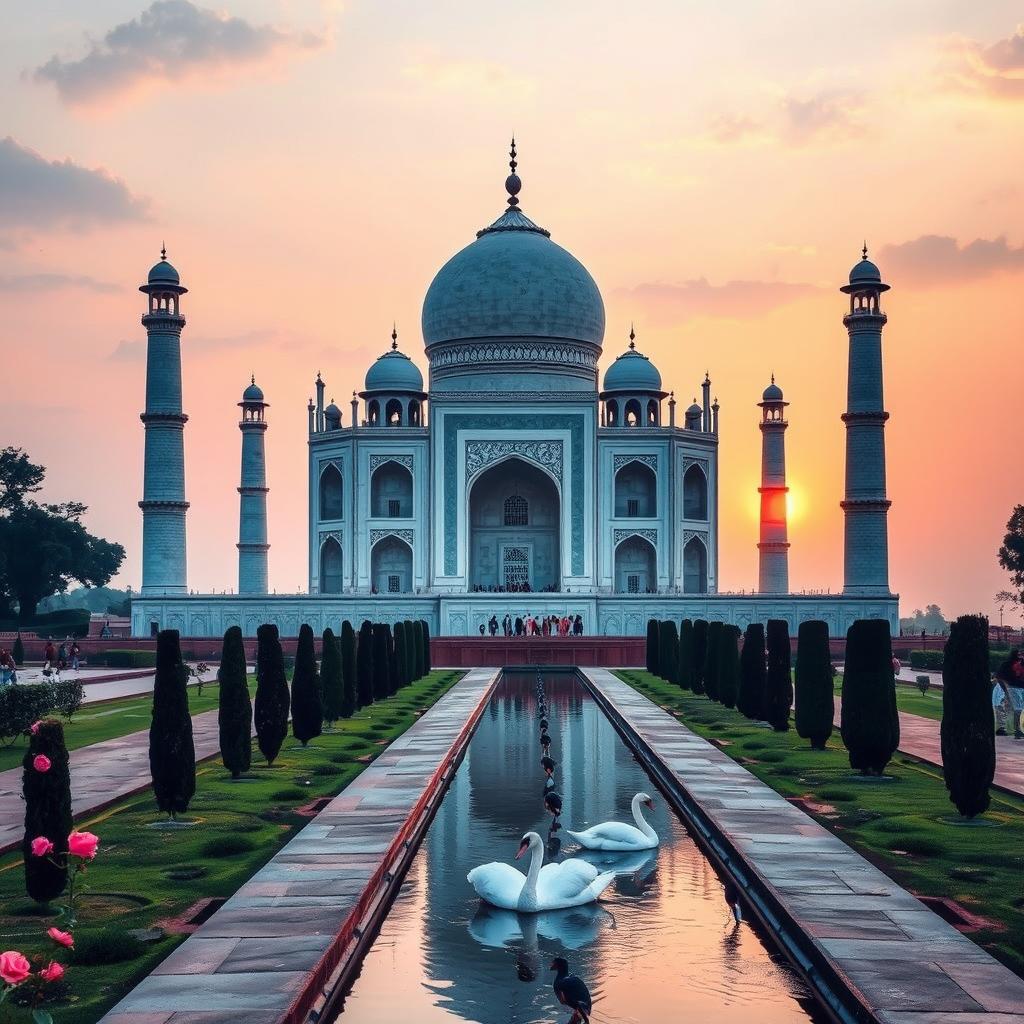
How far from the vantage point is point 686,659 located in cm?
2731

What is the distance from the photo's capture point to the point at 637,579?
4725 cm

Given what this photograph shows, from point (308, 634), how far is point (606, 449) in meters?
30.6

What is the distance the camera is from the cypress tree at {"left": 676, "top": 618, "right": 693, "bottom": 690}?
26.9m

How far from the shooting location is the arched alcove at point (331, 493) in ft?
161

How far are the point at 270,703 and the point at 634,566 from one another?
109 ft

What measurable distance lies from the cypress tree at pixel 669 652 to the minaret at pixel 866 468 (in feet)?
44.0

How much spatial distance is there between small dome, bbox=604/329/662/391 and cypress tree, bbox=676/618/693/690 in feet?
76.3

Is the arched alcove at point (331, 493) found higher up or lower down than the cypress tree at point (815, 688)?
→ higher up

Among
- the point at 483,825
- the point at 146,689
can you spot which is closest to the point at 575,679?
the point at 146,689

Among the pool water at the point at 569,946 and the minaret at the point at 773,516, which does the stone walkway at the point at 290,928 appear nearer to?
the pool water at the point at 569,946

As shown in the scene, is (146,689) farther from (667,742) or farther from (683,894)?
(683,894)

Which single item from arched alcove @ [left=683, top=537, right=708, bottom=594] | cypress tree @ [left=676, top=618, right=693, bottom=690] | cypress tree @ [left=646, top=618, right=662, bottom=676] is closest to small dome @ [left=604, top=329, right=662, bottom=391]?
arched alcove @ [left=683, top=537, right=708, bottom=594]

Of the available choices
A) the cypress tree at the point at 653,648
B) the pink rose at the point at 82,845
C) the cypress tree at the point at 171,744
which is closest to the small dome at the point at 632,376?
the cypress tree at the point at 653,648

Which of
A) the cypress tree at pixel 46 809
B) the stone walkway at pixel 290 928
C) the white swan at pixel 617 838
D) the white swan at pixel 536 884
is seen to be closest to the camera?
the stone walkway at pixel 290 928
